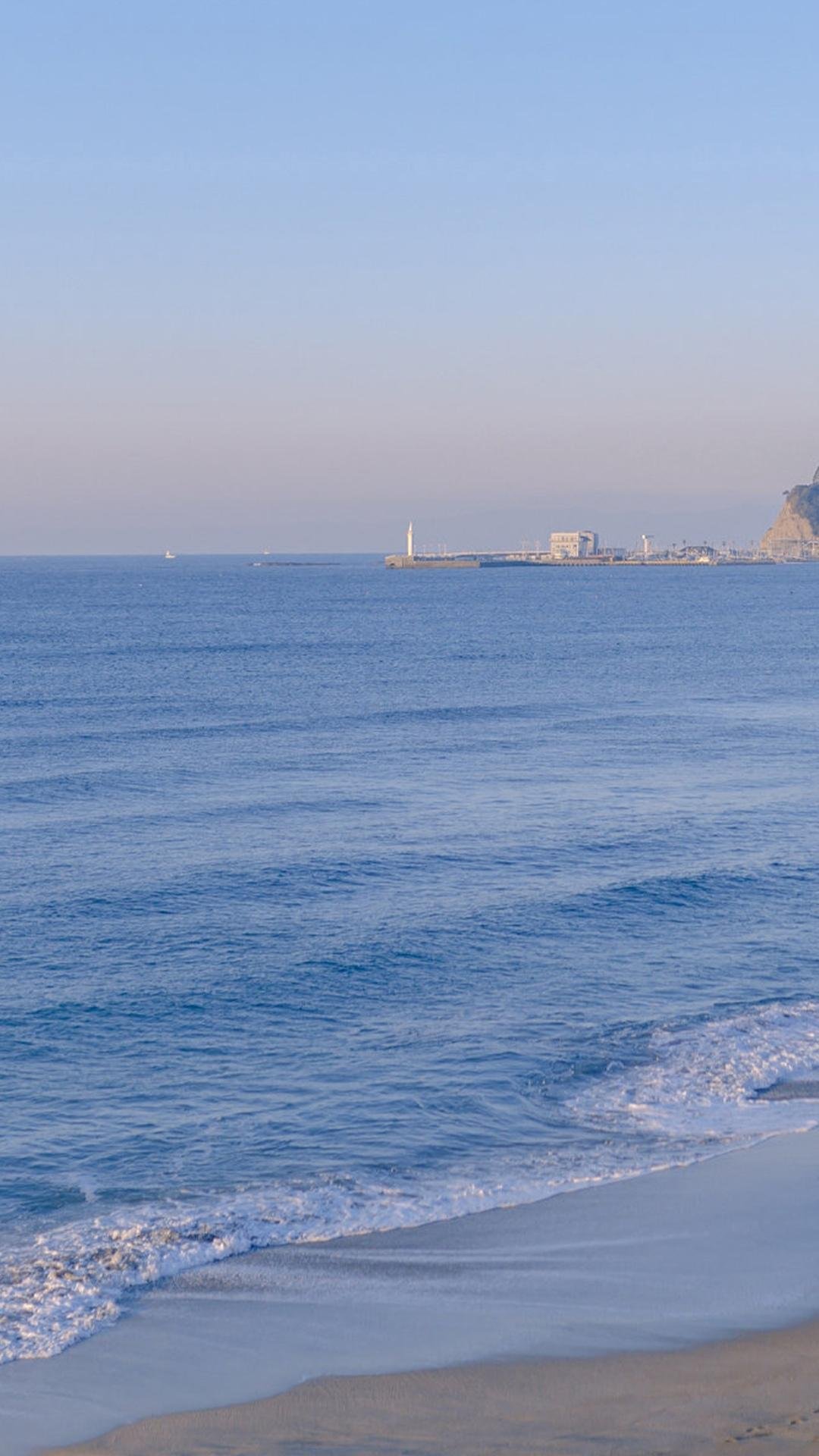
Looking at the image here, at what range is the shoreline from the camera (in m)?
11.8

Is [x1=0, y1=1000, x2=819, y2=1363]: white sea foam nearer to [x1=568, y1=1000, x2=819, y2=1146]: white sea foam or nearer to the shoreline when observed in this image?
[x1=568, y1=1000, x2=819, y2=1146]: white sea foam

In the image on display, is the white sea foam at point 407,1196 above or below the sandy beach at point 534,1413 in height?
below

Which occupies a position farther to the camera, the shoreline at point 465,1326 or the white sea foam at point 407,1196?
the white sea foam at point 407,1196

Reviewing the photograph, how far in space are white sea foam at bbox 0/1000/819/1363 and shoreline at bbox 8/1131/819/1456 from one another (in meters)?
0.38

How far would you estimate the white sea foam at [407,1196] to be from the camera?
1404 centimetres

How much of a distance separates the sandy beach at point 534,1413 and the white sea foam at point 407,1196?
235 centimetres

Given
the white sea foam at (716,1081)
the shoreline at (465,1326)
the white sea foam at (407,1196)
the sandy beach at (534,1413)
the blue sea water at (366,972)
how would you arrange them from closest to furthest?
the sandy beach at (534,1413) < the shoreline at (465,1326) < the white sea foam at (407,1196) < the blue sea water at (366,972) < the white sea foam at (716,1081)

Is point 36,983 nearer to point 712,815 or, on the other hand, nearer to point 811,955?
point 811,955

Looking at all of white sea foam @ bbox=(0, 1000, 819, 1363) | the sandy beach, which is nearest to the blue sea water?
white sea foam @ bbox=(0, 1000, 819, 1363)

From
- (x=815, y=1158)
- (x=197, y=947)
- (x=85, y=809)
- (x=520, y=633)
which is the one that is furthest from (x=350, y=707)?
(x=520, y=633)

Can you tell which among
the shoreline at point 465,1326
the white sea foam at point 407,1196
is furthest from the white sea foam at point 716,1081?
the shoreline at point 465,1326

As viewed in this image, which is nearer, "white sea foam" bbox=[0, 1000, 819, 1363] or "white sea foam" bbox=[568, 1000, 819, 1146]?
"white sea foam" bbox=[0, 1000, 819, 1363]

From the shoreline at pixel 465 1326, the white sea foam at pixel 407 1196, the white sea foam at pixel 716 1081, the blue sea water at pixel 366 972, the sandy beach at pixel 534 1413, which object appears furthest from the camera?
the white sea foam at pixel 716 1081

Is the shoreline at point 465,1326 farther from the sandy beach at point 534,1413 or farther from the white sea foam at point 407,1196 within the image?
the white sea foam at point 407,1196
